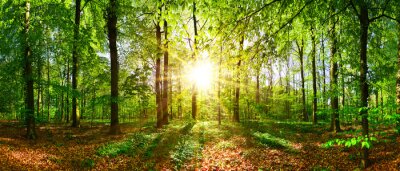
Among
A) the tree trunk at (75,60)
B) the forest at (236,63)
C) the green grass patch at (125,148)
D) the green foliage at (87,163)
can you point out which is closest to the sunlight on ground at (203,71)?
the forest at (236,63)

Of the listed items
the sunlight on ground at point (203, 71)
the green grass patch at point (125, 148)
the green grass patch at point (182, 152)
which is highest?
the sunlight on ground at point (203, 71)

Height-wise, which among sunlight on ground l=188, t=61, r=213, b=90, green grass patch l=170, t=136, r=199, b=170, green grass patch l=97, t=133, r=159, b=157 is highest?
sunlight on ground l=188, t=61, r=213, b=90

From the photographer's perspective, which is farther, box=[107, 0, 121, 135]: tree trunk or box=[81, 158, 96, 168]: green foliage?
box=[107, 0, 121, 135]: tree trunk

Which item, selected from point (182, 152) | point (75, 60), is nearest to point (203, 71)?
point (182, 152)

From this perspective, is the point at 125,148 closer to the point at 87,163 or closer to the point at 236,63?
the point at 87,163

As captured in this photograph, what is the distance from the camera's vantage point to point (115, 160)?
1159 cm

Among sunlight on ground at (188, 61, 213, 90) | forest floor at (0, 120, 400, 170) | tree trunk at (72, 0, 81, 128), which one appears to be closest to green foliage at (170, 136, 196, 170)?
forest floor at (0, 120, 400, 170)

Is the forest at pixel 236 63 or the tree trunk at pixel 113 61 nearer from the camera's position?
the forest at pixel 236 63

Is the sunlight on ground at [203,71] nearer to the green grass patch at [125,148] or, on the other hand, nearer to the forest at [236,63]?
the forest at [236,63]

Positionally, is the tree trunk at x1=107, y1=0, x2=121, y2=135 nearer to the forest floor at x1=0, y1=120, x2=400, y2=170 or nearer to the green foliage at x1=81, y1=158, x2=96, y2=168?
the forest floor at x1=0, y1=120, x2=400, y2=170

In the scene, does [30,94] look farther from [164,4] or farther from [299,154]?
[299,154]

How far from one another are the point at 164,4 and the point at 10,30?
14.2 m

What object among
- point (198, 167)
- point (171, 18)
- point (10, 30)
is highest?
point (10, 30)

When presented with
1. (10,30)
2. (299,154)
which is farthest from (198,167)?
(10,30)
